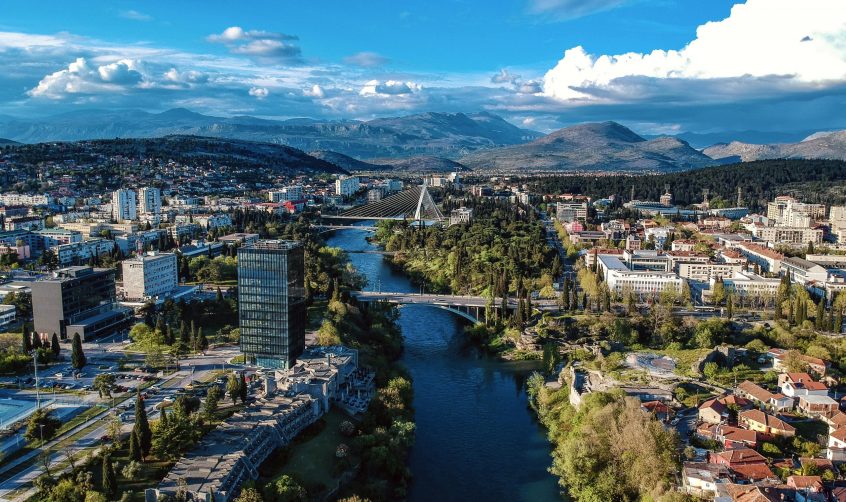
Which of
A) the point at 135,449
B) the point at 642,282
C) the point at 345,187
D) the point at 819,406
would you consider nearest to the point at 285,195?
the point at 345,187

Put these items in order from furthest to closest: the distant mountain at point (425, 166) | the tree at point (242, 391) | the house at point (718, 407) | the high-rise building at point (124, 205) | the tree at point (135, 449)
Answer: the distant mountain at point (425, 166) < the high-rise building at point (124, 205) < the tree at point (242, 391) < the house at point (718, 407) < the tree at point (135, 449)

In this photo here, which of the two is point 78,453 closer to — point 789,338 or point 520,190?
point 789,338

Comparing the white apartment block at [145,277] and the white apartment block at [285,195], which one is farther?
the white apartment block at [285,195]

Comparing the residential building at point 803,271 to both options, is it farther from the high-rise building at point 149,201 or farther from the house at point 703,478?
the high-rise building at point 149,201

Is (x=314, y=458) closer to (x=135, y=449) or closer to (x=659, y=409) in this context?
(x=135, y=449)

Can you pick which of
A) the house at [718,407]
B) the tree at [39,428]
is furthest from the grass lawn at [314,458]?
the house at [718,407]

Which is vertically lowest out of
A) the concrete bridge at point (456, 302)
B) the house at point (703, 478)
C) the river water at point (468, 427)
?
the river water at point (468, 427)
